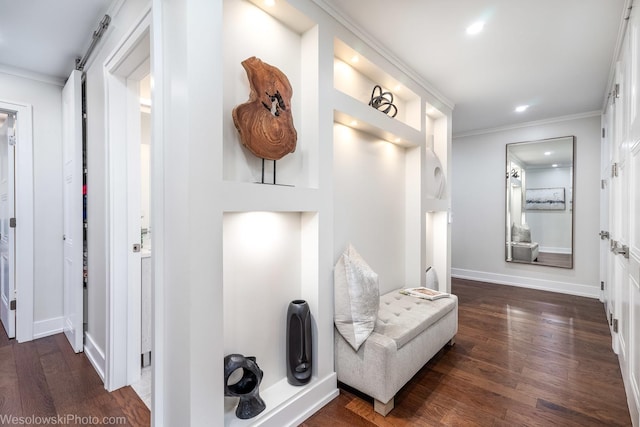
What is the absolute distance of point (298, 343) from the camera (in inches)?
70.9

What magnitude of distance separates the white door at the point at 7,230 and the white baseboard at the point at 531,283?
5.97m

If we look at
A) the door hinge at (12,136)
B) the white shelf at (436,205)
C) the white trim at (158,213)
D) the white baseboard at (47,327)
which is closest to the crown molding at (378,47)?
the white trim at (158,213)

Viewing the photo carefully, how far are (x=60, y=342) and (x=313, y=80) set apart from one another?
10.6ft

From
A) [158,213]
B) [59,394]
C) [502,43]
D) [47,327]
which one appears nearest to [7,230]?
[47,327]

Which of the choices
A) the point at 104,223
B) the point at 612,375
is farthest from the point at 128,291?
the point at 612,375

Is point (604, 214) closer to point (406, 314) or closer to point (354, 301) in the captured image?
point (406, 314)

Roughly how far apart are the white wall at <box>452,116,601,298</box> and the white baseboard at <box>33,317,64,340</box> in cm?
563

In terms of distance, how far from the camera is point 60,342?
272cm

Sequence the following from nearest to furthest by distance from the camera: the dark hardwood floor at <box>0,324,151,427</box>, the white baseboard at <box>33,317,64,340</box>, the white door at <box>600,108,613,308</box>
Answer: the dark hardwood floor at <box>0,324,151,427</box> < the white baseboard at <box>33,317,64,340</box> < the white door at <box>600,108,613,308</box>

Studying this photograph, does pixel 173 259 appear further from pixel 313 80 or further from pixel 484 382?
pixel 484 382

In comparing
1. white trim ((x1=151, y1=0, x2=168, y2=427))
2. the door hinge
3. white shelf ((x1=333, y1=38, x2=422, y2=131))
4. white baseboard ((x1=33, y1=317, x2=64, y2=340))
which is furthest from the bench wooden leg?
the door hinge

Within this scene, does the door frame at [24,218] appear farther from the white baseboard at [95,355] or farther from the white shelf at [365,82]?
the white shelf at [365,82]

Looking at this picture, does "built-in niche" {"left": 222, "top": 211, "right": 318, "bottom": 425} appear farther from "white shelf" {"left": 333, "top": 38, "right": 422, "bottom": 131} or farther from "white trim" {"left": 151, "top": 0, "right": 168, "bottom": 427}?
"white shelf" {"left": 333, "top": 38, "right": 422, "bottom": 131}

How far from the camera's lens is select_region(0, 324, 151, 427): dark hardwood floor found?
1.74 m
